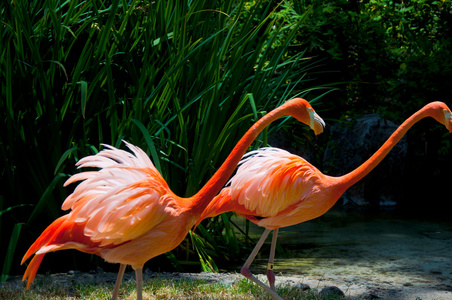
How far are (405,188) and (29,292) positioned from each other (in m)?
6.37

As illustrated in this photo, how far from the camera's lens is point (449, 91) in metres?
8.37

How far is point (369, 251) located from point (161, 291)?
2500 mm

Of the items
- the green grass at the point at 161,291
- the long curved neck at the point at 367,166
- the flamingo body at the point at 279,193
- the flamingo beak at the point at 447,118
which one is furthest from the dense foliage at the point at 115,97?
the flamingo beak at the point at 447,118

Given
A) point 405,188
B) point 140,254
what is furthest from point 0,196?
point 405,188

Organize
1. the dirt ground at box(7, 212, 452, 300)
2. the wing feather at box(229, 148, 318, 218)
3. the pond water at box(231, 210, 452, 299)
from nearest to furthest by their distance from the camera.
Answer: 1. the wing feather at box(229, 148, 318, 218)
2. the dirt ground at box(7, 212, 452, 300)
3. the pond water at box(231, 210, 452, 299)

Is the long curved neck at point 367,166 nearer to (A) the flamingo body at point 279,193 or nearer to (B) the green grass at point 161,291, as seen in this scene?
(A) the flamingo body at point 279,193

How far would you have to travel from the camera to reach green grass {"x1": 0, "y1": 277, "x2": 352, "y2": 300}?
3.70m

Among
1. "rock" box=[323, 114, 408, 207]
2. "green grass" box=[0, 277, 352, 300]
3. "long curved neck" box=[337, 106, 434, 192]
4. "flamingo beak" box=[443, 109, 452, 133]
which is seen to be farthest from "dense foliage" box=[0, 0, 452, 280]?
"rock" box=[323, 114, 408, 207]

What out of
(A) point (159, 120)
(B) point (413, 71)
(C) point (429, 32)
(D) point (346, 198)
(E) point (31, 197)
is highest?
(C) point (429, 32)

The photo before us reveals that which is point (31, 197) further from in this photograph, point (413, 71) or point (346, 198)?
point (413, 71)

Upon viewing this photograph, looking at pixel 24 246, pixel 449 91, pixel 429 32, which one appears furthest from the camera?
pixel 429 32

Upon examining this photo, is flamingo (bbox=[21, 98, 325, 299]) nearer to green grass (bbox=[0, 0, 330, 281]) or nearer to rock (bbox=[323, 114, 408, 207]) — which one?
green grass (bbox=[0, 0, 330, 281])

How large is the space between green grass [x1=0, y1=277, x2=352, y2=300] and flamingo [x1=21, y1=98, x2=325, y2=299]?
0.77 meters

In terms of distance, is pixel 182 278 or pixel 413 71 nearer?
pixel 182 278
